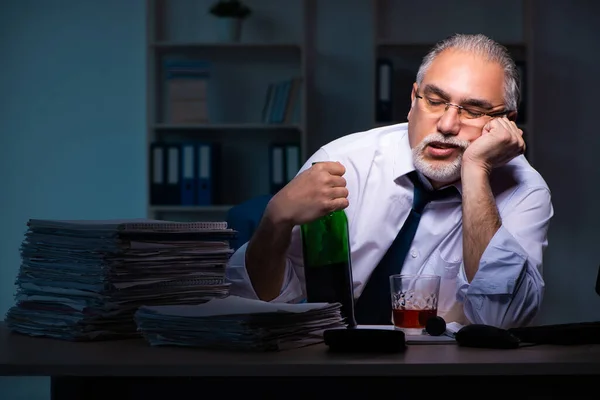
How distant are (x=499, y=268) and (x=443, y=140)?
42 cm

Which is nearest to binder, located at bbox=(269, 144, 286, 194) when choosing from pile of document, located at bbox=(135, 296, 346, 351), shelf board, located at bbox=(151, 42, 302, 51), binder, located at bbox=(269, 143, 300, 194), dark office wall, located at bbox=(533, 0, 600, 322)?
binder, located at bbox=(269, 143, 300, 194)

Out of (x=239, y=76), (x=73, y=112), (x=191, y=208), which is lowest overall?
(x=191, y=208)

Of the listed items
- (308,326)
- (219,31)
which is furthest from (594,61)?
(308,326)

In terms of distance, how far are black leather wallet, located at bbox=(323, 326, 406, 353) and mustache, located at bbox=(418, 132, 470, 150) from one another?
94 cm

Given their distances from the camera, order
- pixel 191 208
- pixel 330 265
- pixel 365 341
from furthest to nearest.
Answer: pixel 191 208 → pixel 330 265 → pixel 365 341

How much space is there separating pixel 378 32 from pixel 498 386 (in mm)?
3490

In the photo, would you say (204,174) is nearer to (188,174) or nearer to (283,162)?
(188,174)

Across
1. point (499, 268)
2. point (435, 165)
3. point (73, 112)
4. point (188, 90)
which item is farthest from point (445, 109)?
point (73, 112)

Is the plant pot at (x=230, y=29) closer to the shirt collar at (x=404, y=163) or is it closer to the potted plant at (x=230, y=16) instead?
the potted plant at (x=230, y=16)

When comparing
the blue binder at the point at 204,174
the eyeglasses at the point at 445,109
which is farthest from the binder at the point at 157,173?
the eyeglasses at the point at 445,109

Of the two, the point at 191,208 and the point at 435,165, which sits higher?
the point at 435,165

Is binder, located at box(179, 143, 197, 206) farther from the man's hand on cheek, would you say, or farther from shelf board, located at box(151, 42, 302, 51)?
the man's hand on cheek

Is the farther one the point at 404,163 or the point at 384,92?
the point at 384,92

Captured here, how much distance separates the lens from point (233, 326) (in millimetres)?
1133
